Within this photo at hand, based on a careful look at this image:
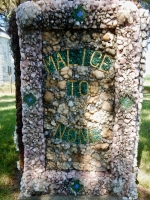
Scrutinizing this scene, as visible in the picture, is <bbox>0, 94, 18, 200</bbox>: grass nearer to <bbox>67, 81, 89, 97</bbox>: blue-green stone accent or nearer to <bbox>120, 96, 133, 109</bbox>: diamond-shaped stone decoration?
<bbox>67, 81, 89, 97</bbox>: blue-green stone accent

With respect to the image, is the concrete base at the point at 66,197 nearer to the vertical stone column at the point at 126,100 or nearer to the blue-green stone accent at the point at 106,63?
the vertical stone column at the point at 126,100

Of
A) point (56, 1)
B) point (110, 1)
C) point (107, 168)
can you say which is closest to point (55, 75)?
point (56, 1)

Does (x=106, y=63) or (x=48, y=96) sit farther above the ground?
(x=106, y=63)

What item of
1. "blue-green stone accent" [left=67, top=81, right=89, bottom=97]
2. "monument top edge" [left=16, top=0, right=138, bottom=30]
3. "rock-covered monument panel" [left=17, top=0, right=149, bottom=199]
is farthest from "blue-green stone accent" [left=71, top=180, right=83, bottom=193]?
"monument top edge" [left=16, top=0, right=138, bottom=30]

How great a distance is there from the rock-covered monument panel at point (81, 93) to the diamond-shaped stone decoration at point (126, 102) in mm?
11

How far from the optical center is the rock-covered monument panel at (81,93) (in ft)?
7.66

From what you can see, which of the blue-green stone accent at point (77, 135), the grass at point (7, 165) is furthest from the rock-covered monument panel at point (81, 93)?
the grass at point (7, 165)

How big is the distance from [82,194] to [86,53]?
1758 mm

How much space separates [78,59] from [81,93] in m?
0.41

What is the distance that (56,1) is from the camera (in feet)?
7.64

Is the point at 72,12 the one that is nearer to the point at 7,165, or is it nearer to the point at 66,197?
the point at 66,197

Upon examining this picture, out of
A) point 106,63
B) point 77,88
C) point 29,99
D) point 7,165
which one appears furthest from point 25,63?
point 7,165

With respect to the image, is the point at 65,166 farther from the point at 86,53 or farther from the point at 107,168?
the point at 86,53

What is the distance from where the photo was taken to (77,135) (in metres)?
2.67
